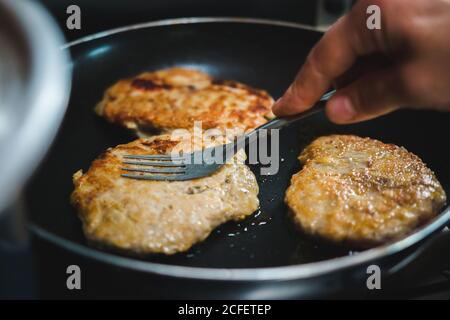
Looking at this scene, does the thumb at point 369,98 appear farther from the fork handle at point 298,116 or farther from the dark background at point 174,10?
the dark background at point 174,10

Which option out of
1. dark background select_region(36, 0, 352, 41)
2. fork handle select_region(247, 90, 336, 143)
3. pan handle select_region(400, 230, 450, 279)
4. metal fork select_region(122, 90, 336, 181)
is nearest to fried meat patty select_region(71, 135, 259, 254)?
metal fork select_region(122, 90, 336, 181)

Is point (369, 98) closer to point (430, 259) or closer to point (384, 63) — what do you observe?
point (384, 63)

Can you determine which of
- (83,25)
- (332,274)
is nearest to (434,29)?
(332,274)

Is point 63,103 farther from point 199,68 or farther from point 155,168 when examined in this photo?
point 199,68

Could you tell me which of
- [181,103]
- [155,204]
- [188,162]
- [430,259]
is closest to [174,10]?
[181,103]

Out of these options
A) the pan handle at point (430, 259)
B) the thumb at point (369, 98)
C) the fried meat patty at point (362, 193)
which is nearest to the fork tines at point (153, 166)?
the fried meat patty at point (362, 193)
